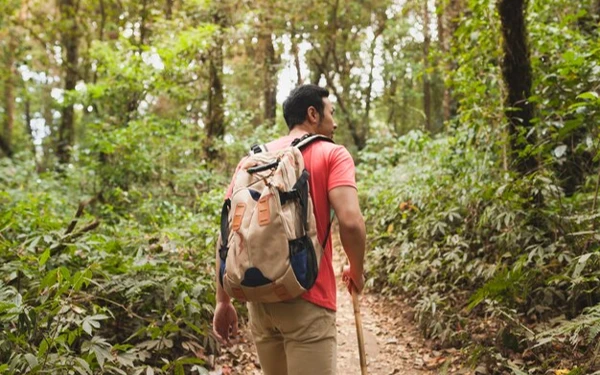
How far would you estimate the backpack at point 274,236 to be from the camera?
6.20 ft

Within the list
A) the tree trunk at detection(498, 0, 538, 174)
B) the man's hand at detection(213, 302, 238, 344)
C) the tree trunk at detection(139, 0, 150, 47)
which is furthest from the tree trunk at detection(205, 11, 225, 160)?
the man's hand at detection(213, 302, 238, 344)

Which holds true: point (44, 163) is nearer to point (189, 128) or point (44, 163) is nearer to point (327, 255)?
A: point (189, 128)

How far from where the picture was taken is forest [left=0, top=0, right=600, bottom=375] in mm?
3369

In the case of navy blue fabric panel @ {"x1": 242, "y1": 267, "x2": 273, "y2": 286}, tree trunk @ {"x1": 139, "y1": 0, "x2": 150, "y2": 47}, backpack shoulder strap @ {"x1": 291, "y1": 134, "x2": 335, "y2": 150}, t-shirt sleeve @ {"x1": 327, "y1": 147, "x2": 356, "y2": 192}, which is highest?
tree trunk @ {"x1": 139, "y1": 0, "x2": 150, "y2": 47}

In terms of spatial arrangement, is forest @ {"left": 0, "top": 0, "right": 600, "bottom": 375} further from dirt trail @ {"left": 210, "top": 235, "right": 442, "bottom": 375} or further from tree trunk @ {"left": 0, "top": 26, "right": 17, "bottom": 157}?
tree trunk @ {"left": 0, "top": 26, "right": 17, "bottom": 157}

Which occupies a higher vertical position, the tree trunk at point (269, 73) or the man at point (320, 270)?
the tree trunk at point (269, 73)

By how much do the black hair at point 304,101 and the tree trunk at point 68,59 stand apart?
1481 centimetres

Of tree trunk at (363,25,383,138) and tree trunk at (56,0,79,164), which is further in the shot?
tree trunk at (363,25,383,138)

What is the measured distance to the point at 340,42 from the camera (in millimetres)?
16656

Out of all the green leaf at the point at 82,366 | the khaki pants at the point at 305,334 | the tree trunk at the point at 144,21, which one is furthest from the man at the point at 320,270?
the tree trunk at the point at 144,21

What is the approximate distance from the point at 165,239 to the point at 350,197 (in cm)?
338

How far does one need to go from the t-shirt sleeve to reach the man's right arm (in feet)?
0.08

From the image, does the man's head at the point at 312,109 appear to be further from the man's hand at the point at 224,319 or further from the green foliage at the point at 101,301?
the green foliage at the point at 101,301

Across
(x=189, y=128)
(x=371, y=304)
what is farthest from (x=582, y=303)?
(x=189, y=128)
